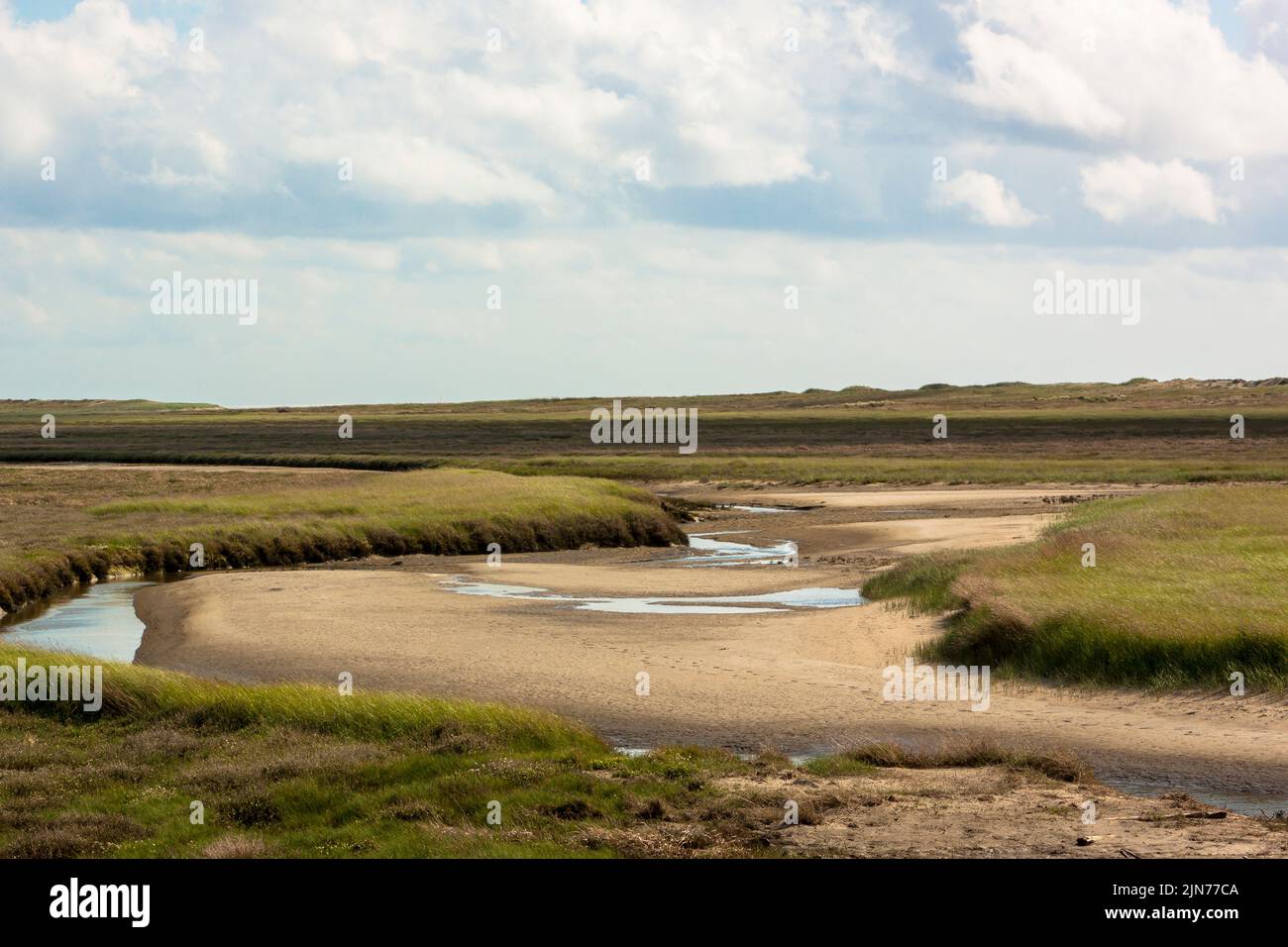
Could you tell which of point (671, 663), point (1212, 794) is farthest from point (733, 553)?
Result: point (1212, 794)

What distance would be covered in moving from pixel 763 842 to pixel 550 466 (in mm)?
81312

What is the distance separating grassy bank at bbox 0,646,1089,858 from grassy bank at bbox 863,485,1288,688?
5.62 m

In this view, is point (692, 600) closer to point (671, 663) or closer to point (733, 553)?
point (671, 663)

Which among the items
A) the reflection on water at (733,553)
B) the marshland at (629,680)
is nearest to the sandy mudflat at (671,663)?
the marshland at (629,680)

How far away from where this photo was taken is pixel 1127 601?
23656 millimetres

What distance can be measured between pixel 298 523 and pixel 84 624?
1751cm

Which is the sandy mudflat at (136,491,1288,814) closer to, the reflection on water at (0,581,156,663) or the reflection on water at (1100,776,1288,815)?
the reflection on water at (1100,776,1288,815)

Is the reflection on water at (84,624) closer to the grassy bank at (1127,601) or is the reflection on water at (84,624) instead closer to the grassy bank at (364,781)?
the grassy bank at (364,781)

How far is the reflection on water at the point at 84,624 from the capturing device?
28.5 meters

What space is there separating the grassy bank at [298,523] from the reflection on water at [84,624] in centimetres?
118

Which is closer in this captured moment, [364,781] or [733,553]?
[364,781]

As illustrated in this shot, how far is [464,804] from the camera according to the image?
14359 millimetres
